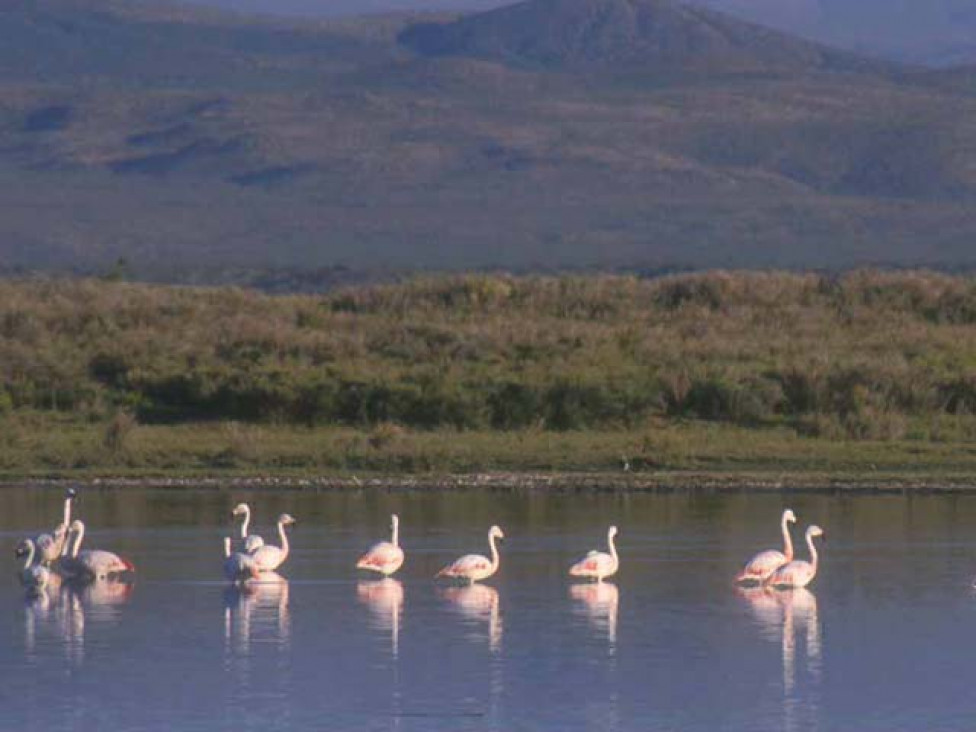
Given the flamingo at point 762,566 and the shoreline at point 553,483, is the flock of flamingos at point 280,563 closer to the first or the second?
the flamingo at point 762,566

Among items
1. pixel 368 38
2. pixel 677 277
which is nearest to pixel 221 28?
pixel 368 38

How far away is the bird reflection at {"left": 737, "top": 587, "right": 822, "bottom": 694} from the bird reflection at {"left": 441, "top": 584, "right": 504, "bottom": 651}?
168 centimetres

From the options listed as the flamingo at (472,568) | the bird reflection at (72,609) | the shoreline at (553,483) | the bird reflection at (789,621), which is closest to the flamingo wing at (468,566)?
the flamingo at (472,568)

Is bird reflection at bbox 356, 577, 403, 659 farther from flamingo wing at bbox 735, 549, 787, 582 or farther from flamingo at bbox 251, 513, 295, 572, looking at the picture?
flamingo wing at bbox 735, 549, 787, 582

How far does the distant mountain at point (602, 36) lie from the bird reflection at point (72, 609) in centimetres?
13863

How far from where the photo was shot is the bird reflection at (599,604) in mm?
16672

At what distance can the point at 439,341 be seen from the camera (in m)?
36.2

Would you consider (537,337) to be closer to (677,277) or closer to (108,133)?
(677,277)

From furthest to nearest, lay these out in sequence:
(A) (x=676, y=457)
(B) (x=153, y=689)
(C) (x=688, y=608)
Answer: (A) (x=676, y=457) < (C) (x=688, y=608) < (B) (x=153, y=689)

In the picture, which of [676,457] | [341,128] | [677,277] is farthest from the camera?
[341,128]

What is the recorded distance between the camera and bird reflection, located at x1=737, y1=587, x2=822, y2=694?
1520 cm

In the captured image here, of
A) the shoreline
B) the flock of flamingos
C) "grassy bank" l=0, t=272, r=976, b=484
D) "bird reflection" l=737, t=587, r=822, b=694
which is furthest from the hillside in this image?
"bird reflection" l=737, t=587, r=822, b=694

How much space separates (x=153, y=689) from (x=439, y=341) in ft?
72.4

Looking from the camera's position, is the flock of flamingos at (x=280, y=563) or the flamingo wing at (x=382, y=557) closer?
the flock of flamingos at (x=280, y=563)
